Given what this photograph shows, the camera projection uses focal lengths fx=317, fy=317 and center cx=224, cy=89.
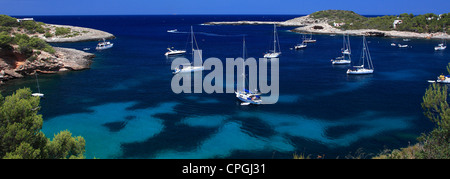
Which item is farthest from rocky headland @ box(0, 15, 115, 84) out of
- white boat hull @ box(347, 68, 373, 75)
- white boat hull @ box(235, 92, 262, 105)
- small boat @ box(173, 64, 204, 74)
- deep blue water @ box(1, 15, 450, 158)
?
white boat hull @ box(347, 68, 373, 75)

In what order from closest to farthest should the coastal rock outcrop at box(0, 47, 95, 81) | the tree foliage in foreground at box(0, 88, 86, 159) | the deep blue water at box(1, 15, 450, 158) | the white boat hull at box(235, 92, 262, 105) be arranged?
the tree foliage in foreground at box(0, 88, 86, 159) < the deep blue water at box(1, 15, 450, 158) < the white boat hull at box(235, 92, 262, 105) < the coastal rock outcrop at box(0, 47, 95, 81)

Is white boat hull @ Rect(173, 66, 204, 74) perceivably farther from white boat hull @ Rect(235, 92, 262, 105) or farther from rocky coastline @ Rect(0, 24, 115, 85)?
white boat hull @ Rect(235, 92, 262, 105)

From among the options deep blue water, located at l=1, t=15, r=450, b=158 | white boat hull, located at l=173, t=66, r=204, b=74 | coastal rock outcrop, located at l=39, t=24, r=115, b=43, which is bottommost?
deep blue water, located at l=1, t=15, r=450, b=158

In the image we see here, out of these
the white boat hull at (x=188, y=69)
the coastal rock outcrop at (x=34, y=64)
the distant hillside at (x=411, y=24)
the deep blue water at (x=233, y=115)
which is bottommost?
the deep blue water at (x=233, y=115)

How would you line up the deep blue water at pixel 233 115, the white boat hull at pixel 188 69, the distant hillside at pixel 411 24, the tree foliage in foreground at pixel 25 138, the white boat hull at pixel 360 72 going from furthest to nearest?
1. the distant hillside at pixel 411 24
2. the white boat hull at pixel 188 69
3. the white boat hull at pixel 360 72
4. the deep blue water at pixel 233 115
5. the tree foliage in foreground at pixel 25 138

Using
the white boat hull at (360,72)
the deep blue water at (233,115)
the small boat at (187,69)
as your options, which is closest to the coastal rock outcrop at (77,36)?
the deep blue water at (233,115)

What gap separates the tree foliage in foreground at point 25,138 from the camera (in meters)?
18.7

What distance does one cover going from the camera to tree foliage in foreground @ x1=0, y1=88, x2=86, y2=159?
18656 mm

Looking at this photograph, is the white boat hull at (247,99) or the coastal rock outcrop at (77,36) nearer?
the white boat hull at (247,99)

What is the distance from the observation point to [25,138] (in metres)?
19.5

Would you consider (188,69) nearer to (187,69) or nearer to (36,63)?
(187,69)

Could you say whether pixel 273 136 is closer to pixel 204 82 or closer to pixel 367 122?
pixel 367 122

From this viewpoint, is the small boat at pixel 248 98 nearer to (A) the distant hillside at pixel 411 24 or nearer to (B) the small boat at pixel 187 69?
(B) the small boat at pixel 187 69

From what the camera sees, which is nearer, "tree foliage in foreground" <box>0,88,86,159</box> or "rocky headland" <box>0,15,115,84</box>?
"tree foliage in foreground" <box>0,88,86,159</box>
